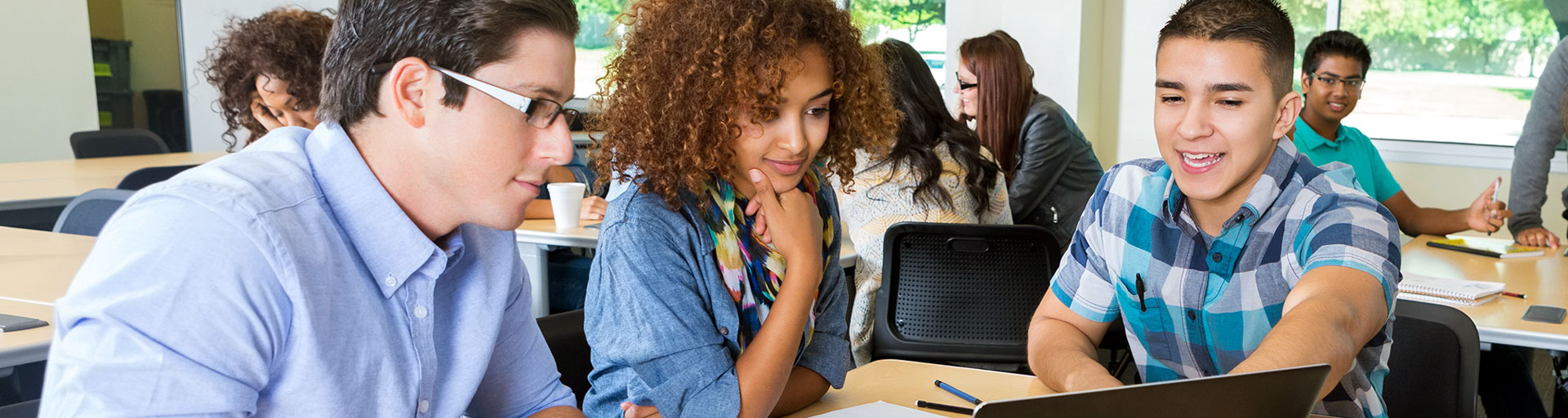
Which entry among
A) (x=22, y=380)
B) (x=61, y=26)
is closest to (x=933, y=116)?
(x=22, y=380)

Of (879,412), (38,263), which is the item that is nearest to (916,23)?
(38,263)

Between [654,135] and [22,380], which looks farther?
[22,380]

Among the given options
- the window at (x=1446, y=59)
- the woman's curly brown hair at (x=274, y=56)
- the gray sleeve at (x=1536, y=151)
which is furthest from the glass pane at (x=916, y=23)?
the woman's curly brown hair at (x=274, y=56)

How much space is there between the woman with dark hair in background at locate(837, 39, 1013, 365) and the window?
10.9 ft

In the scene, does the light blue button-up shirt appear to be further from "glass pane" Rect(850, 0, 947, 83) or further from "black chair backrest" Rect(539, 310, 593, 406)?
"glass pane" Rect(850, 0, 947, 83)

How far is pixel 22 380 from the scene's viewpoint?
2.79 m

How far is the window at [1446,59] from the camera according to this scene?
16.5ft

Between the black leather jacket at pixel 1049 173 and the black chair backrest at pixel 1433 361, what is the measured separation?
209 cm

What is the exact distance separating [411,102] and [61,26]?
6733 mm

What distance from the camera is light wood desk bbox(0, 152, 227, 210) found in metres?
3.83

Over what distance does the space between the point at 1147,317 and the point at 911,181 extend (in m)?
1.32

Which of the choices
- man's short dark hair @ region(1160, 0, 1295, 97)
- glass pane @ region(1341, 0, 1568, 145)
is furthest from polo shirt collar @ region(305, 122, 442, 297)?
glass pane @ region(1341, 0, 1568, 145)

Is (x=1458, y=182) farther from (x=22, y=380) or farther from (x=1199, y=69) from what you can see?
(x=22, y=380)

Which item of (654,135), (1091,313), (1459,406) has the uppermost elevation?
(654,135)
